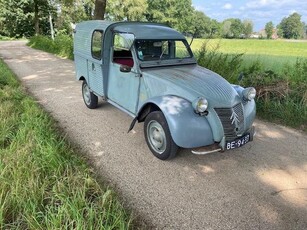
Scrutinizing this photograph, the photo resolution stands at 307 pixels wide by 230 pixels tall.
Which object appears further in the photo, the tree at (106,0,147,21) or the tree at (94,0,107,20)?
the tree at (106,0,147,21)

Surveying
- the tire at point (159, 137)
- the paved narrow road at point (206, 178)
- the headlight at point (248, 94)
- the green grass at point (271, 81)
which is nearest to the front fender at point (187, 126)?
the tire at point (159, 137)

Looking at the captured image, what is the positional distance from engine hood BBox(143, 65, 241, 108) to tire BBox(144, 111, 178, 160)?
16.4 inches

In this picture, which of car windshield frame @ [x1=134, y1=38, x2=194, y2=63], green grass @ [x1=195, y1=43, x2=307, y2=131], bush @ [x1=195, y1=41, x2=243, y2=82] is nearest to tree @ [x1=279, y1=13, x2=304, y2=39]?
bush @ [x1=195, y1=41, x2=243, y2=82]

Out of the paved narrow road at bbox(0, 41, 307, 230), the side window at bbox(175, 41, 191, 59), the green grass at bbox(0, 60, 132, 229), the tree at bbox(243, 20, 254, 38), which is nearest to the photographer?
the green grass at bbox(0, 60, 132, 229)

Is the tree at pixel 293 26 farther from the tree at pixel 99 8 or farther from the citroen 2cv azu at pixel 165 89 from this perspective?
the citroen 2cv azu at pixel 165 89

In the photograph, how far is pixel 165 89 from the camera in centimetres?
418

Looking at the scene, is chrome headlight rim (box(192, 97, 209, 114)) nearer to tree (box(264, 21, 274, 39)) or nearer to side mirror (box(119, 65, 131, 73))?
side mirror (box(119, 65, 131, 73))

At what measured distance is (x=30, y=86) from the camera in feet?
28.3

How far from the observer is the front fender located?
3658mm

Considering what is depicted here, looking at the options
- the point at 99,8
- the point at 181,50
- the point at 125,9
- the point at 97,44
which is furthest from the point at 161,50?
the point at 125,9

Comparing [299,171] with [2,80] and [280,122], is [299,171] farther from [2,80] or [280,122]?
[2,80]

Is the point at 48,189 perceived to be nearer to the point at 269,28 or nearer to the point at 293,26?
the point at 269,28

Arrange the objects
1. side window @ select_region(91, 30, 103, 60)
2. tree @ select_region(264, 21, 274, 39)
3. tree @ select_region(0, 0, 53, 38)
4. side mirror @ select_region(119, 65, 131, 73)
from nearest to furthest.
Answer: side mirror @ select_region(119, 65, 131, 73) → side window @ select_region(91, 30, 103, 60) → tree @ select_region(0, 0, 53, 38) → tree @ select_region(264, 21, 274, 39)

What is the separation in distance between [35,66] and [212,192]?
11412 millimetres
